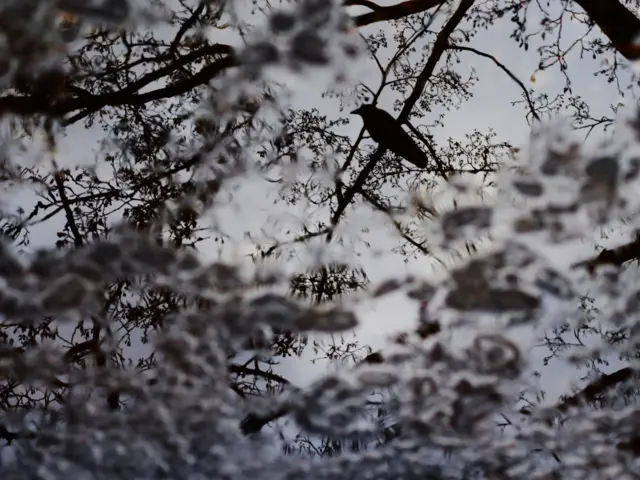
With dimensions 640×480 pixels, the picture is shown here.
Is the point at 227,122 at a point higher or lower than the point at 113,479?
higher

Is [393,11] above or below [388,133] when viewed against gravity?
above

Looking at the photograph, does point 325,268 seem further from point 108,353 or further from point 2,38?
point 2,38

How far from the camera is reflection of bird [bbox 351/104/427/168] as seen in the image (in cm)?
272

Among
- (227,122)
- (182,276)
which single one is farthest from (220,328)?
(227,122)

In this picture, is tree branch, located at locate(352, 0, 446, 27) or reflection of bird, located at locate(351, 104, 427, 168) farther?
reflection of bird, located at locate(351, 104, 427, 168)

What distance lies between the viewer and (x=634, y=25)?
2232 mm

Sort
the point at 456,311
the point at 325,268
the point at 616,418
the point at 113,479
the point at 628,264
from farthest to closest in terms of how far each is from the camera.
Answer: the point at 325,268 < the point at 628,264 < the point at 616,418 < the point at 113,479 < the point at 456,311

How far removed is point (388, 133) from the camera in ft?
9.05

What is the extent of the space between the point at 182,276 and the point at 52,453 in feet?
1.98

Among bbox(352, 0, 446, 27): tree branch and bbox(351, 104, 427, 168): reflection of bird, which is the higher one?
bbox(352, 0, 446, 27): tree branch

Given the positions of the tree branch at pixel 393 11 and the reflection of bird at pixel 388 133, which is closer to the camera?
the tree branch at pixel 393 11

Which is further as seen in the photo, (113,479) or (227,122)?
(227,122)

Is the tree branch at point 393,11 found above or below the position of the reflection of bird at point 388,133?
above

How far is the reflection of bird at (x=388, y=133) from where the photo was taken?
272 cm
